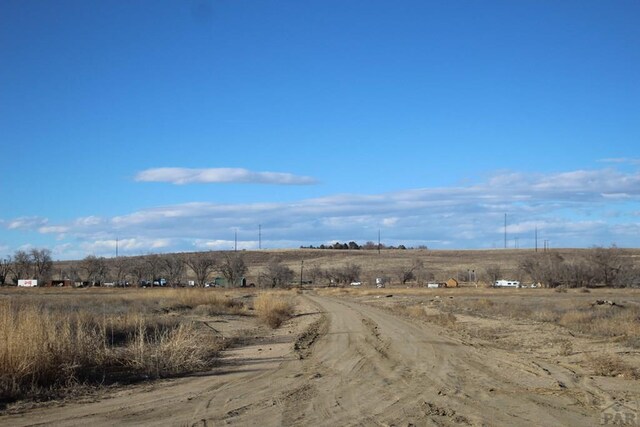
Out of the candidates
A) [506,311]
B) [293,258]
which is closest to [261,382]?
[506,311]

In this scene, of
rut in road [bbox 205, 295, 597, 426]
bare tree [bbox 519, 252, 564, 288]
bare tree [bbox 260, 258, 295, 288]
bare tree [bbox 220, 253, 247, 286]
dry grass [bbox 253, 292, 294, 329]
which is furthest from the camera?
bare tree [bbox 260, 258, 295, 288]

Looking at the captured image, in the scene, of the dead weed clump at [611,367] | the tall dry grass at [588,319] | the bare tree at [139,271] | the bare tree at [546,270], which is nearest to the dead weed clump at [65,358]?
the dead weed clump at [611,367]

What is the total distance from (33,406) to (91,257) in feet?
426

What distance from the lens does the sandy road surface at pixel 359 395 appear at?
10.3m

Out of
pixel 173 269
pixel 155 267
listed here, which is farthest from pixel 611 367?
pixel 155 267

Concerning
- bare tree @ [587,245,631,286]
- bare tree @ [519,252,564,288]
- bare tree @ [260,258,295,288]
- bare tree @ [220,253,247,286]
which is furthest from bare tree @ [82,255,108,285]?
bare tree @ [587,245,631,286]

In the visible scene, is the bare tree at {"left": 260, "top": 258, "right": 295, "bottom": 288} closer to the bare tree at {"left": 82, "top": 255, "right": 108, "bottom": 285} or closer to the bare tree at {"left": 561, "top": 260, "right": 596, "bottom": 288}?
the bare tree at {"left": 82, "top": 255, "right": 108, "bottom": 285}

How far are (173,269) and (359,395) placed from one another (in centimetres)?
11427

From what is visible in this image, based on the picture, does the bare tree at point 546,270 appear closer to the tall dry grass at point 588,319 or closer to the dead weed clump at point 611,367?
the tall dry grass at point 588,319

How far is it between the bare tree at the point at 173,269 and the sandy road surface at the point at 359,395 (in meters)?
105

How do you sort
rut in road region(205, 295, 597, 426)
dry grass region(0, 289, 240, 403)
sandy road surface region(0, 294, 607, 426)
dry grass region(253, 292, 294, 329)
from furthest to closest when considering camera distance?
dry grass region(253, 292, 294, 329) → dry grass region(0, 289, 240, 403) → rut in road region(205, 295, 597, 426) → sandy road surface region(0, 294, 607, 426)

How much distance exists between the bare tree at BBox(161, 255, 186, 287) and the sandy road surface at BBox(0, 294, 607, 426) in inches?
4137

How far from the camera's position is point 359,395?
12.4m

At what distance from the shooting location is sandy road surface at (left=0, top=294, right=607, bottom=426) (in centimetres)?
1026
